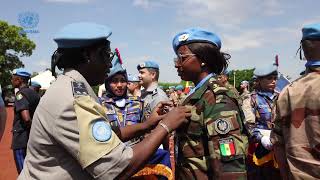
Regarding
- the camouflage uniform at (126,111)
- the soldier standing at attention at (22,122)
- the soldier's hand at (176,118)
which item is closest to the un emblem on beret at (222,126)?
the soldier's hand at (176,118)

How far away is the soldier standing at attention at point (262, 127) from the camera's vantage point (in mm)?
5125

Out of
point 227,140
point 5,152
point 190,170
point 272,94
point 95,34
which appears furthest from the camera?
point 5,152

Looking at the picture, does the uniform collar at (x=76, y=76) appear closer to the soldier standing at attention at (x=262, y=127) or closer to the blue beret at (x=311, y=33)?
the blue beret at (x=311, y=33)

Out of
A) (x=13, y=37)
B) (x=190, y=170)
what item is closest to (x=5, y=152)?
(x=190, y=170)

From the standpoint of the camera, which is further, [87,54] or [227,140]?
[227,140]

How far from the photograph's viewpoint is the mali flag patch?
2.51 metres

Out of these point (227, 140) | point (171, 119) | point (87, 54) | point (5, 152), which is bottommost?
point (5, 152)

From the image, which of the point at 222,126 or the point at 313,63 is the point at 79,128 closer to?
the point at 222,126

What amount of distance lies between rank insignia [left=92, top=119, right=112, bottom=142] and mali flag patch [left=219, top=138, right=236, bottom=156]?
0.88 meters

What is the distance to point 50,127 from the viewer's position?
1.95 m

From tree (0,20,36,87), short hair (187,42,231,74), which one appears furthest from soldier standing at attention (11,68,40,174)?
tree (0,20,36,87)

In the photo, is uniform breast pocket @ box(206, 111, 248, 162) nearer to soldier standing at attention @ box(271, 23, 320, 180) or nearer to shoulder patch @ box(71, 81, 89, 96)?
soldier standing at attention @ box(271, 23, 320, 180)

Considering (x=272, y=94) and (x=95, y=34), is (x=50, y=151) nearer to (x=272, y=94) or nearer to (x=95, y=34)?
(x=95, y=34)

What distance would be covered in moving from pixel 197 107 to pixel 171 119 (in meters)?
0.39
